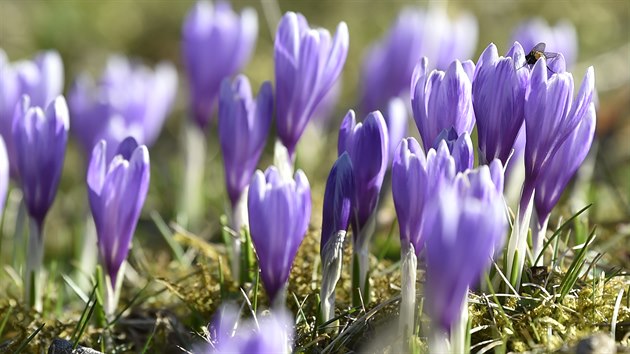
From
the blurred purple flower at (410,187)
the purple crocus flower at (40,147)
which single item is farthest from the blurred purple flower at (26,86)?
the blurred purple flower at (410,187)

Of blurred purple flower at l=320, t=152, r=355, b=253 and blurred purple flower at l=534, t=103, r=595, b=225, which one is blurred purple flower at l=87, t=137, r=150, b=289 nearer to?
blurred purple flower at l=320, t=152, r=355, b=253

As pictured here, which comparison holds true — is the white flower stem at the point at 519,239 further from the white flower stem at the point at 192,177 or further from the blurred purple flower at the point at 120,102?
the white flower stem at the point at 192,177

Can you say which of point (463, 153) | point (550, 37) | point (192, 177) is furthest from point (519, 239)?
point (192, 177)

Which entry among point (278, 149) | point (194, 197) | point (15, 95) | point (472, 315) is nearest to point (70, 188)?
point (194, 197)

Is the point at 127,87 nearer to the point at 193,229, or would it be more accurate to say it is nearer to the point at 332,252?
the point at 193,229

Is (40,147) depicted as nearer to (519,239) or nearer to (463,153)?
(463,153)
